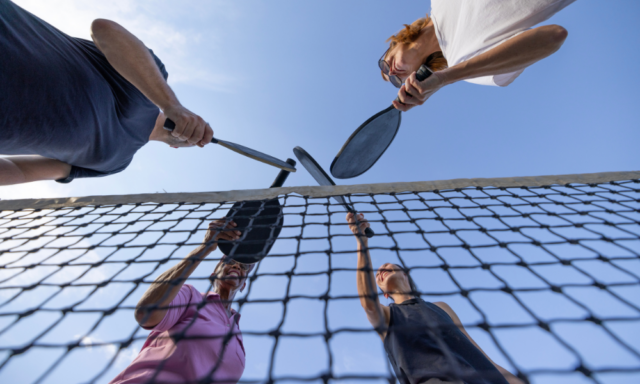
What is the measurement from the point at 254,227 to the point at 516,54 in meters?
1.67

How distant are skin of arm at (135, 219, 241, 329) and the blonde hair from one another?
5.73 feet

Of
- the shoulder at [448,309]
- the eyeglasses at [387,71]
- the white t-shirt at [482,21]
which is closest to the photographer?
the white t-shirt at [482,21]

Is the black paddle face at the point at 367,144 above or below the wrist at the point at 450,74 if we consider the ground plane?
below

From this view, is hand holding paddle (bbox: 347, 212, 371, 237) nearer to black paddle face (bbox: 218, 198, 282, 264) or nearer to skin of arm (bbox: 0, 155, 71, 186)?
black paddle face (bbox: 218, 198, 282, 264)

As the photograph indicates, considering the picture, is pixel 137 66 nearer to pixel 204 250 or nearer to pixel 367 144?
pixel 204 250

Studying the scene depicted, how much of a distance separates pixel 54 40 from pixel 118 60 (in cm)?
28

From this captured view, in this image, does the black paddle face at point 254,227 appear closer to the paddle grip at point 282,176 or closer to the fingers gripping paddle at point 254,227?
the fingers gripping paddle at point 254,227

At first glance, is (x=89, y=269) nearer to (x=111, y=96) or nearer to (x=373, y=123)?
(x=111, y=96)

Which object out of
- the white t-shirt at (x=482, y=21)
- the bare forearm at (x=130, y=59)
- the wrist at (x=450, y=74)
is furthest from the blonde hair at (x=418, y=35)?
the bare forearm at (x=130, y=59)

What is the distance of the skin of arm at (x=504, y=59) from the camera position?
4.27ft

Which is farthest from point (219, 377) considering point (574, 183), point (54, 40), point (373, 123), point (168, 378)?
point (574, 183)

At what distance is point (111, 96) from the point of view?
1.62 metres

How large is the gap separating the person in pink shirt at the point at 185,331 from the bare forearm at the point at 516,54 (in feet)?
4.85

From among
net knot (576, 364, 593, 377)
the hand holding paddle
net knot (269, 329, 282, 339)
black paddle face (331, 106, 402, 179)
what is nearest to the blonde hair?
black paddle face (331, 106, 402, 179)
